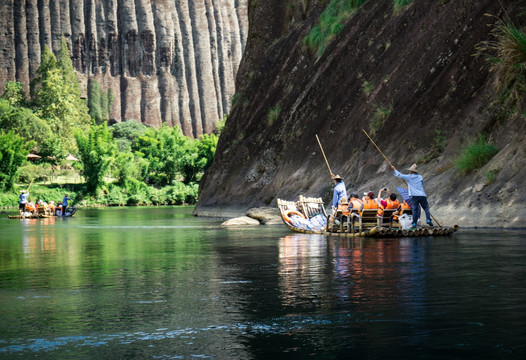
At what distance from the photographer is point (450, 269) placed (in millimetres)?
14695

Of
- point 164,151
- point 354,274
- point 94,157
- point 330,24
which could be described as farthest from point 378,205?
point 164,151

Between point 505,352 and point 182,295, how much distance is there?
18.4 ft

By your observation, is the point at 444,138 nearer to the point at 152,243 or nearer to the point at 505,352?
the point at 152,243

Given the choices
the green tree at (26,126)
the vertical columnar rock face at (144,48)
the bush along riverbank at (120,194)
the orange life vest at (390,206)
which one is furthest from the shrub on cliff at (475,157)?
the vertical columnar rock face at (144,48)

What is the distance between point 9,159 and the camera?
86125mm

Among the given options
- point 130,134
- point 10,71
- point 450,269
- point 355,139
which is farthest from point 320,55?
point 10,71

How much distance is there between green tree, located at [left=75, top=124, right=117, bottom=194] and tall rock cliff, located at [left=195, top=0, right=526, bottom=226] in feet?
134

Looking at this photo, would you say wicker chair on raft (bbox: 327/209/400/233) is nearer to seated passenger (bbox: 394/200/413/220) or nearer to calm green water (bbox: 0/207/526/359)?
seated passenger (bbox: 394/200/413/220)

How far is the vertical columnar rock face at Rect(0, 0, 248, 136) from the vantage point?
153 m

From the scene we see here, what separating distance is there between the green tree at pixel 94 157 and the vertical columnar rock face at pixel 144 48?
6062 centimetres

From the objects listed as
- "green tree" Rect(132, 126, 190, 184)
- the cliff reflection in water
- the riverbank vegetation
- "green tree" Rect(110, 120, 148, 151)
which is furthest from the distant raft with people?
"green tree" Rect(110, 120, 148, 151)

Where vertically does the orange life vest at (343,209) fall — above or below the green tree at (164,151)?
below

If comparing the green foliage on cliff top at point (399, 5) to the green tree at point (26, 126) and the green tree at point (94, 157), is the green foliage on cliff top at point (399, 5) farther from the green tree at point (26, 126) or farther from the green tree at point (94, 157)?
the green tree at point (26, 126)

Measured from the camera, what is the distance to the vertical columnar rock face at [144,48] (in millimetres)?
152750
